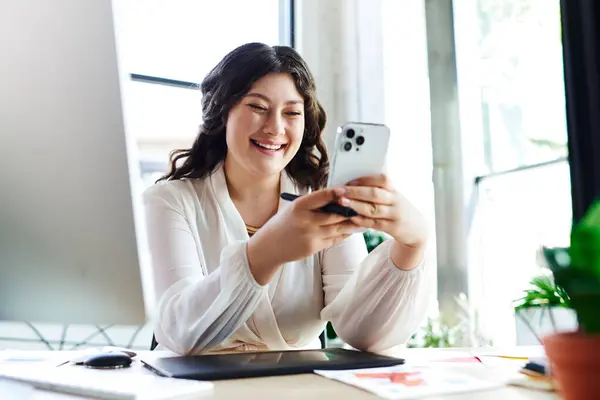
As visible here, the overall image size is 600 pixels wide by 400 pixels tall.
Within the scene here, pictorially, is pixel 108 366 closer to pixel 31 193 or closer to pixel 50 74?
pixel 31 193

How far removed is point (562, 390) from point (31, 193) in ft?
1.66

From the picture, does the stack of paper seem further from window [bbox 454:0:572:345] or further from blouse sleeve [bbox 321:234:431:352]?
window [bbox 454:0:572:345]

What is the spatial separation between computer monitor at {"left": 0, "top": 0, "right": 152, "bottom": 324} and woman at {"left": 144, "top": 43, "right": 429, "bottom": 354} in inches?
12.4

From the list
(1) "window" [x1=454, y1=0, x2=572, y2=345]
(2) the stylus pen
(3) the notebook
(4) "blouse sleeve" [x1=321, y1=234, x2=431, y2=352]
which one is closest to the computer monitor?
(3) the notebook

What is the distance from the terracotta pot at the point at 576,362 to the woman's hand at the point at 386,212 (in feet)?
1.51

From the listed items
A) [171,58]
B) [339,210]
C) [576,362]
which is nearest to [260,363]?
[339,210]

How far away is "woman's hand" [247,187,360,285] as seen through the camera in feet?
2.93

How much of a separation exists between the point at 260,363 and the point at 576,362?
18.5 inches

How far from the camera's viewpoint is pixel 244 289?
92 cm

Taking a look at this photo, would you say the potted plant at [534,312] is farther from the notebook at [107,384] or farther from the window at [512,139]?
the notebook at [107,384]

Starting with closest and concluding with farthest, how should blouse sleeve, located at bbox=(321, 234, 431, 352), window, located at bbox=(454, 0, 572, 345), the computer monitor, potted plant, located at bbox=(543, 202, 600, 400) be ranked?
potted plant, located at bbox=(543, 202, 600, 400) < the computer monitor < blouse sleeve, located at bbox=(321, 234, 431, 352) < window, located at bbox=(454, 0, 572, 345)

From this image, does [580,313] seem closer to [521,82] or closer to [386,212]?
[386,212]

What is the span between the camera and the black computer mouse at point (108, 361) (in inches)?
33.1

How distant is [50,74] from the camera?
1.87ft
